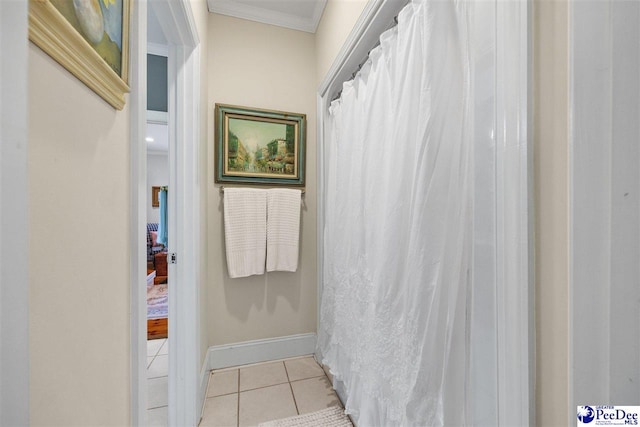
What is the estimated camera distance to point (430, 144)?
29.2 inches

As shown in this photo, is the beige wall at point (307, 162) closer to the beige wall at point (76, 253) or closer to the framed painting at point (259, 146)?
the framed painting at point (259, 146)

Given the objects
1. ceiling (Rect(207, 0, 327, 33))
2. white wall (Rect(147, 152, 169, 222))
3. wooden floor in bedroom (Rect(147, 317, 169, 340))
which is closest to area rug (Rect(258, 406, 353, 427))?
wooden floor in bedroom (Rect(147, 317, 169, 340))

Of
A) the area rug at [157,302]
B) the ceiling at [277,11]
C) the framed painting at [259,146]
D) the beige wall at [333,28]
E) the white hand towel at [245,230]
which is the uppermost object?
the ceiling at [277,11]

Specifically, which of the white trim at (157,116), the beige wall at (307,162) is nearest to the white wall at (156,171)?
the white trim at (157,116)

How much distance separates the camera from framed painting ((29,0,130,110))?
0.32 metres

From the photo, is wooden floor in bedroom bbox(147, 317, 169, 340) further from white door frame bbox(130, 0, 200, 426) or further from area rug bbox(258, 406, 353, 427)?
area rug bbox(258, 406, 353, 427)

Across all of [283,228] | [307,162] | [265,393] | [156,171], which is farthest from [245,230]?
[156,171]

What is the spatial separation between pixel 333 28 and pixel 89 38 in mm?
1520

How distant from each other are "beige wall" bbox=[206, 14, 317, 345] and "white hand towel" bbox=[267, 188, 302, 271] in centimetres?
11

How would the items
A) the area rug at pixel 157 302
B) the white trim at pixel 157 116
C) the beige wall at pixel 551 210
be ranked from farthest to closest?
the area rug at pixel 157 302, the white trim at pixel 157 116, the beige wall at pixel 551 210

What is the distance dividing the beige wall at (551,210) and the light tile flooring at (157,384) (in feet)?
5.78

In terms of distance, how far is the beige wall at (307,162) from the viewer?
179 centimetres

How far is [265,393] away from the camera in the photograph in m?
1.55

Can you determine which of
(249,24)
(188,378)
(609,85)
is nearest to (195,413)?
(188,378)
